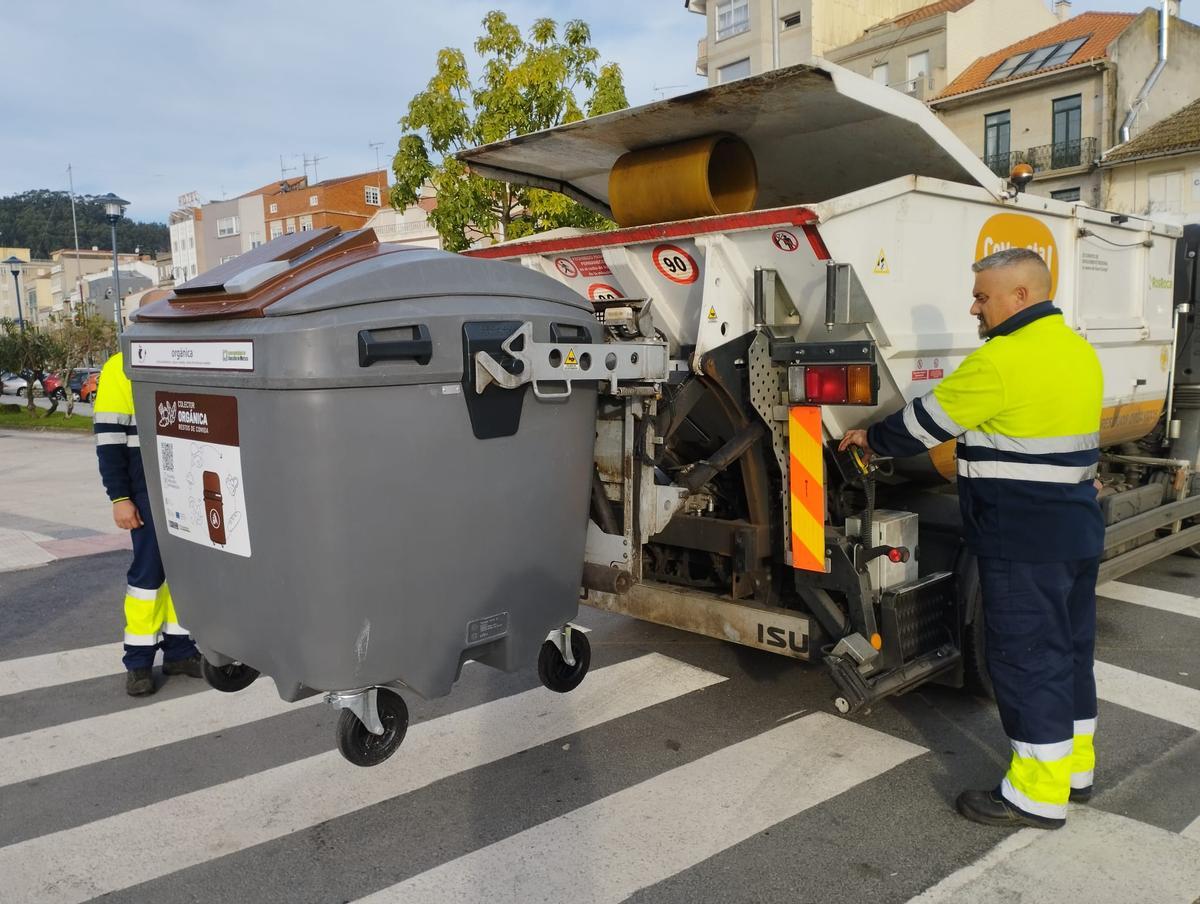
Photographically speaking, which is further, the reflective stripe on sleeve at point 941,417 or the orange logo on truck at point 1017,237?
the orange logo on truck at point 1017,237

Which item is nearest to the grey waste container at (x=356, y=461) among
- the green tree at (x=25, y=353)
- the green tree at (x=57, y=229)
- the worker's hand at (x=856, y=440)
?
the worker's hand at (x=856, y=440)

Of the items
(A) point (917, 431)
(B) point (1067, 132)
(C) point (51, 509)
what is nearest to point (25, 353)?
(C) point (51, 509)

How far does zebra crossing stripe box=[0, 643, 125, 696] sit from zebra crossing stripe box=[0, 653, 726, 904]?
1.71 m

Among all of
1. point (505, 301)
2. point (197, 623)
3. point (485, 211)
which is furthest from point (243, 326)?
point (485, 211)

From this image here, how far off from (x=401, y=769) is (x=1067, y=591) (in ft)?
7.80

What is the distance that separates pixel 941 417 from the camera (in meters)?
3.18

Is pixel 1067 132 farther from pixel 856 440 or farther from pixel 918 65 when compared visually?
pixel 856 440

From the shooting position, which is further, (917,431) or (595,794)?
(595,794)

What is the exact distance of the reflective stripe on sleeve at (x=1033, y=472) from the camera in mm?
3107

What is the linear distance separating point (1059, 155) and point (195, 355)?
34.3m

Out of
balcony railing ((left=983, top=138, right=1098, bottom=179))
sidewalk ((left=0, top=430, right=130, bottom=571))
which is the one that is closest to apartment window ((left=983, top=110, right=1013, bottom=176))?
balcony railing ((left=983, top=138, right=1098, bottom=179))

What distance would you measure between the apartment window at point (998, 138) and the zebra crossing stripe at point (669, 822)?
33416 millimetres

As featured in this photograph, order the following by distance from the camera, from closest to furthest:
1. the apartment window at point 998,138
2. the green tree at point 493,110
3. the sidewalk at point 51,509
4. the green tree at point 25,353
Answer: the sidewalk at point 51,509 → the green tree at point 493,110 → the green tree at point 25,353 → the apartment window at point 998,138

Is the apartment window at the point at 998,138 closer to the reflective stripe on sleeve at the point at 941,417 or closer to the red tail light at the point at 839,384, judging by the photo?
the red tail light at the point at 839,384
